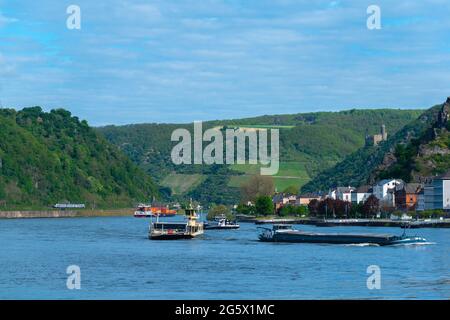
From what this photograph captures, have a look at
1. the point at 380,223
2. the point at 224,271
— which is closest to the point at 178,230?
the point at 380,223

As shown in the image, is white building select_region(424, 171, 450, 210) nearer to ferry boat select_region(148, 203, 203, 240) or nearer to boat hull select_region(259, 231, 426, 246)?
ferry boat select_region(148, 203, 203, 240)

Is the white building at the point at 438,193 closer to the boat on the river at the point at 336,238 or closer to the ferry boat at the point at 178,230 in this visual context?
the ferry boat at the point at 178,230

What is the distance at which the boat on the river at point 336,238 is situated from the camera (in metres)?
103

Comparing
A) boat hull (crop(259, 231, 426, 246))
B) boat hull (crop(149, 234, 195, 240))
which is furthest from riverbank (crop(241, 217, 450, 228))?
boat hull (crop(149, 234, 195, 240))

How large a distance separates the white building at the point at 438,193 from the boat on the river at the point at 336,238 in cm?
7719

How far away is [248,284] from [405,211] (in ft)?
477

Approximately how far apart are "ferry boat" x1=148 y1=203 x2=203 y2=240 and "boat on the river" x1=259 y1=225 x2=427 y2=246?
11590mm

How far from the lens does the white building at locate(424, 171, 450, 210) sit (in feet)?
625

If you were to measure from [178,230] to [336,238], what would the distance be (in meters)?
26.5

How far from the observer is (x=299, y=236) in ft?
374

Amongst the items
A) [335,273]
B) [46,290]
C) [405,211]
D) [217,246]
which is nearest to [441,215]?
[405,211]

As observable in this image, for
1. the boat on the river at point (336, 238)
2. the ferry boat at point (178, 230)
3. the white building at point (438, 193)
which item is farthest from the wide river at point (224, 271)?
the white building at point (438, 193)

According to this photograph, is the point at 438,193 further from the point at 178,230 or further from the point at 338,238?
the point at 338,238
